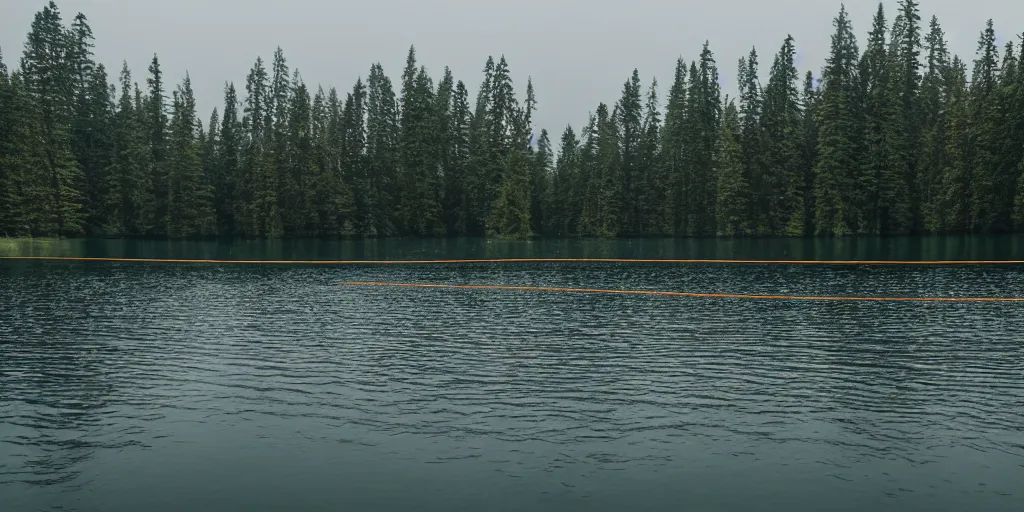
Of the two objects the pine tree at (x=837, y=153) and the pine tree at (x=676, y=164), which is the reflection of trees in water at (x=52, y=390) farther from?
the pine tree at (x=676, y=164)

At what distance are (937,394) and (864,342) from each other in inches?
402

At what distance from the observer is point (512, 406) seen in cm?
2289

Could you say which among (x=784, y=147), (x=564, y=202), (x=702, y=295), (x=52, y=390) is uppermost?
(x=784, y=147)

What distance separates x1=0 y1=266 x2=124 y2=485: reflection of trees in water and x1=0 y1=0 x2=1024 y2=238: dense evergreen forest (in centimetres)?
8967

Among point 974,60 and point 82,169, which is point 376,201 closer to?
point 82,169

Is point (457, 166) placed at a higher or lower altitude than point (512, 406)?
higher

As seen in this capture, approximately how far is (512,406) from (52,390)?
45.0 ft

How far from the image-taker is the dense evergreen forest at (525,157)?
411 ft

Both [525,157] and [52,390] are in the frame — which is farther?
[525,157]

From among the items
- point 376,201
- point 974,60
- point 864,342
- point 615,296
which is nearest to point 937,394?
point 864,342

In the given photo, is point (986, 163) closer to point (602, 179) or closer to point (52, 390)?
point (602, 179)

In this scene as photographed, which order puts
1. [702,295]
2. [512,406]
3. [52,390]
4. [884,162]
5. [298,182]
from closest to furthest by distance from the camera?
[512,406], [52,390], [702,295], [884,162], [298,182]

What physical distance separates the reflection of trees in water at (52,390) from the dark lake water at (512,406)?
4.3 inches

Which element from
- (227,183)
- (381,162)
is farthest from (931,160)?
(227,183)
